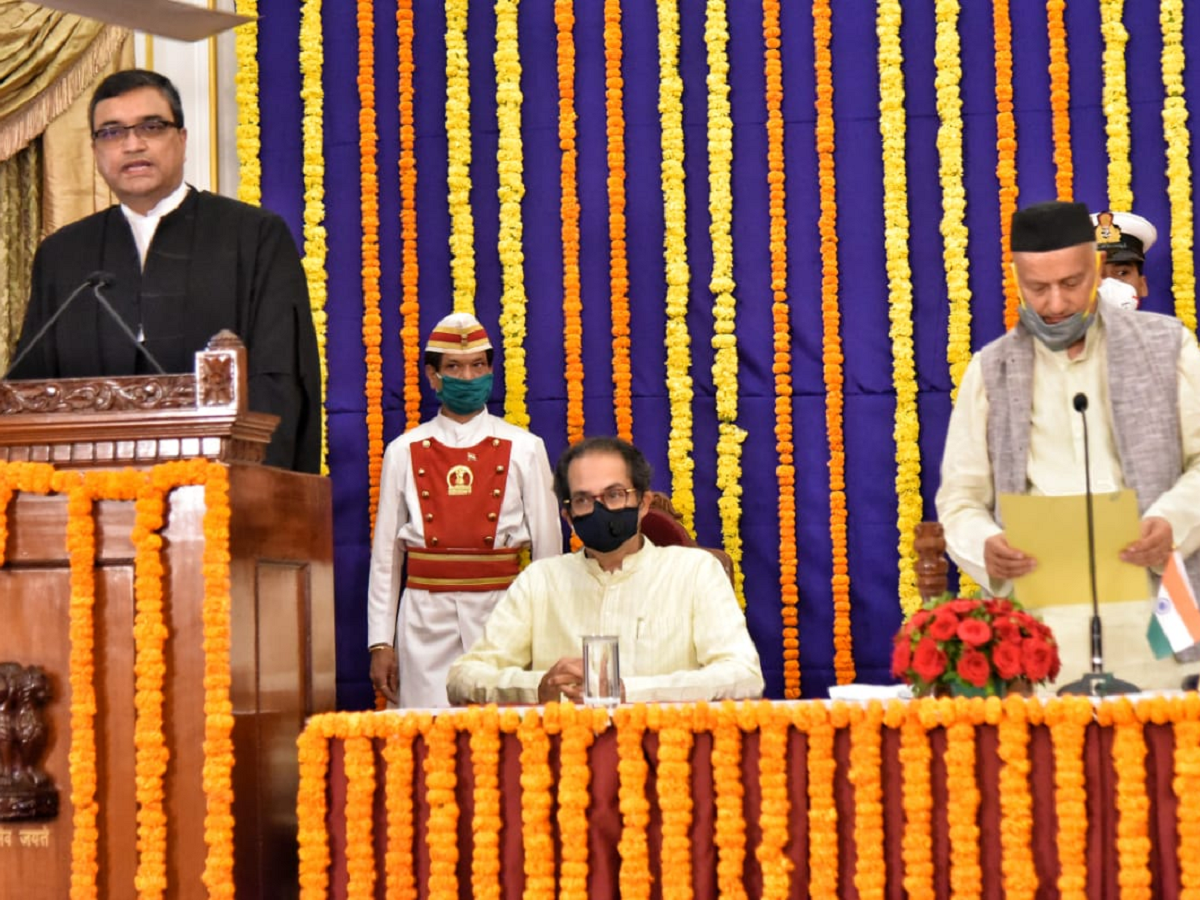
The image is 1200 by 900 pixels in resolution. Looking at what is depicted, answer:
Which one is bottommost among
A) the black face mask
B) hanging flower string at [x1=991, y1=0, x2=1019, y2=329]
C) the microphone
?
the black face mask

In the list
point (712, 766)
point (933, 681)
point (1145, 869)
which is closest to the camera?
point (1145, 869)

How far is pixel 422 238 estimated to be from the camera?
18.1 feet

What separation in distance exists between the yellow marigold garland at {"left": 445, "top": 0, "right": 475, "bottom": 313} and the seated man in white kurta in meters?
2.04

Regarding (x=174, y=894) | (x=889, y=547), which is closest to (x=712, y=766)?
(x=174, y=894)

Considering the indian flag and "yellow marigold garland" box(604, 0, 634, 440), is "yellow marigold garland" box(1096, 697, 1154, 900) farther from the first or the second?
"yellow marigold garland" box(604, 0, 634, 440)

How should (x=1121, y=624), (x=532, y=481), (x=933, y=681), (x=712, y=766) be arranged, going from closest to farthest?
(x=712, y=766)
(x=933, y=681)
(x=1121, y=624)
(x=532, y=481)

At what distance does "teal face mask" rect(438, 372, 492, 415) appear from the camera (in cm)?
492

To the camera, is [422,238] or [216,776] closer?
[216,776]

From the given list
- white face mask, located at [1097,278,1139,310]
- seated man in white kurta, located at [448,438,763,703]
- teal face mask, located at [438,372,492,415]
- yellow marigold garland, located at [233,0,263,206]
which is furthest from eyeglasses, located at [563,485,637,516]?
yellow marigold garland, located at [233,0,263,206]

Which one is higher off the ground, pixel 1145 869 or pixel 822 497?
pixel 822 497

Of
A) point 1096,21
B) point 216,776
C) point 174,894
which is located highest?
point 1096,21

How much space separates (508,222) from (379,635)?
1432 millimetres

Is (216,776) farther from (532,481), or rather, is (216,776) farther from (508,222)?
(508,222)

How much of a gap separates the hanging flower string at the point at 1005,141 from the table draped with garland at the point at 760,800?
307 centimetres
